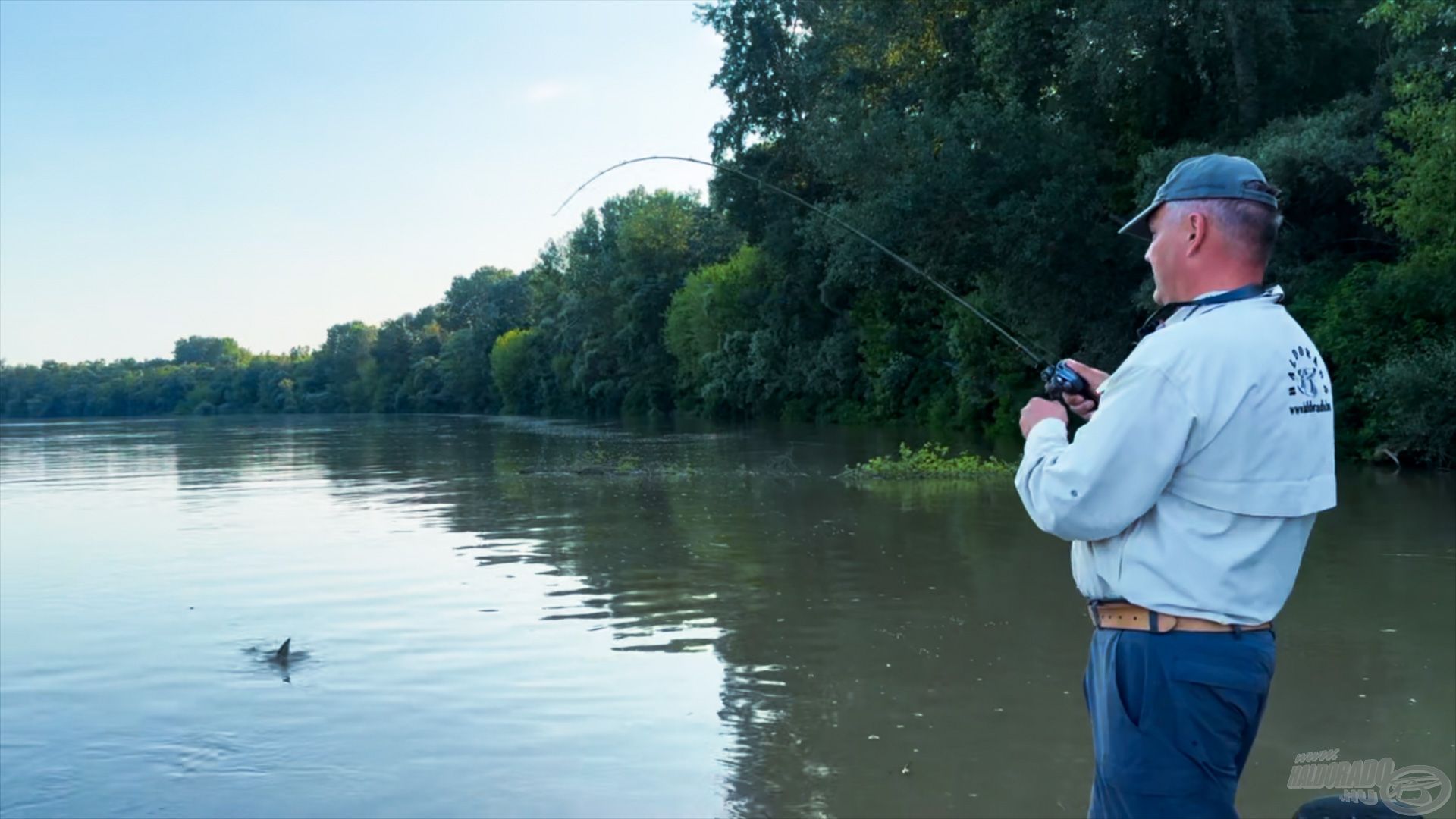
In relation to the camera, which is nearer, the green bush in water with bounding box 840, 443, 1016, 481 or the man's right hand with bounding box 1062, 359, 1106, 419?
the man's right hand with bounding box 1062, 359, 1106, 419

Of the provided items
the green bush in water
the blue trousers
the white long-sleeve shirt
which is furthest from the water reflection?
the white long-sleeve shirt

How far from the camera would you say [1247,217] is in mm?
2641

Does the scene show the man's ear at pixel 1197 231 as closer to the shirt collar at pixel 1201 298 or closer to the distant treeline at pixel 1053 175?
the shirt collar at pixel 1201 298

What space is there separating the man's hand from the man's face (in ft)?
1.12

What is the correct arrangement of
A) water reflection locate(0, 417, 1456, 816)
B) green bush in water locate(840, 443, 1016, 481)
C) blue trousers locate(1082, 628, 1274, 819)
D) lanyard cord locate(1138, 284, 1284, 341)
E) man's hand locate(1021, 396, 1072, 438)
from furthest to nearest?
1. green bush in water locate(840, 443, 1016, 481)
2. water reflection locate(0, 417, 1456, 816)
3. man's hand locate(1021, 396, 1072, 438)
4. lanyard cord locate(1138, 284, 1284, 341)
5. blue trousers locate(1082, 628, 1274, 819)

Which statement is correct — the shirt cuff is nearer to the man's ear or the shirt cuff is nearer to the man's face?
the man's face

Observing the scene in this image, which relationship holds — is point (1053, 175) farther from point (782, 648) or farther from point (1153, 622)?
point (1153, 622)

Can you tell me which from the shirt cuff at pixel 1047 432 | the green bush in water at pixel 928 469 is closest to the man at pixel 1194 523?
the shirt cuff at pixel 1047 432

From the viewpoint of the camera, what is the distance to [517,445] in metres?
36.9

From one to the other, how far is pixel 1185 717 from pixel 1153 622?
197 millimetres

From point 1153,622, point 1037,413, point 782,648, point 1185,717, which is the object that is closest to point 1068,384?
point 1037,413

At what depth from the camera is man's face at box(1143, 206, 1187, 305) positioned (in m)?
2.70

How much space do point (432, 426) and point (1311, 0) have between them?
44.3 metres

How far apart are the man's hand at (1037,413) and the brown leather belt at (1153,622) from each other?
45cm
